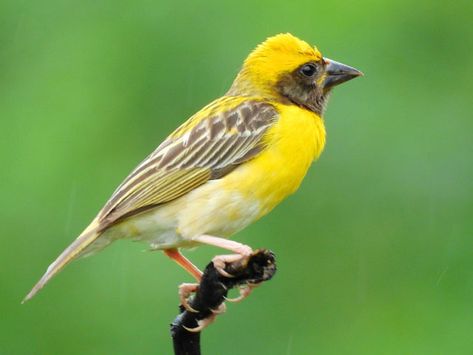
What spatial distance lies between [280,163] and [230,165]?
0.74ft

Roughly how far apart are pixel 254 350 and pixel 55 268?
210 cm

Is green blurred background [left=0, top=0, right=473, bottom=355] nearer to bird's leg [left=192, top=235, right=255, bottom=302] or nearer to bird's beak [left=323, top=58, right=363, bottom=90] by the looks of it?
bird's beak [left=323, top=58, right=363, bottom=90]

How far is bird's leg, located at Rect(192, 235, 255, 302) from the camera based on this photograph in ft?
17.1

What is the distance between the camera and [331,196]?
8523mm

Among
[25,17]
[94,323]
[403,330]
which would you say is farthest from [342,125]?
[25,17]

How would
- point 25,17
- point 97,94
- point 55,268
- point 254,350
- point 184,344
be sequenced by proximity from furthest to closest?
point 25,17, point 97,94, point 254,350, point 55,268, point 184,344

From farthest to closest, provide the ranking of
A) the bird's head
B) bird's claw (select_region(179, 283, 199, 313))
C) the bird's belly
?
the bird's head, the bird's belly, bird's claw (select_region(179, 283, 199, 313))

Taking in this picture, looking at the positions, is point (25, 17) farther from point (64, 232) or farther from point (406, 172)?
point (406, 172)

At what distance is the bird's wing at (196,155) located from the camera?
259 inches

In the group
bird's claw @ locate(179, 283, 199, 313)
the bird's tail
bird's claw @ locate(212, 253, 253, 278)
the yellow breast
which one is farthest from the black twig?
the yellow breast

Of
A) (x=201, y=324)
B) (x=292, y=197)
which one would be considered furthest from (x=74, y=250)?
(x=292, y=197)

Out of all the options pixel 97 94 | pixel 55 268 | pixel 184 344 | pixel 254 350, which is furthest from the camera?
pixel 97 94

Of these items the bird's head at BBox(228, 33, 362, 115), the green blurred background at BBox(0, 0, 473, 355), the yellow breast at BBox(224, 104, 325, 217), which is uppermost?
the bird's head at BBox(228, 33, 362, 115)

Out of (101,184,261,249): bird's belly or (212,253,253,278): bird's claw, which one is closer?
(212,253,253,278): bird's claw
